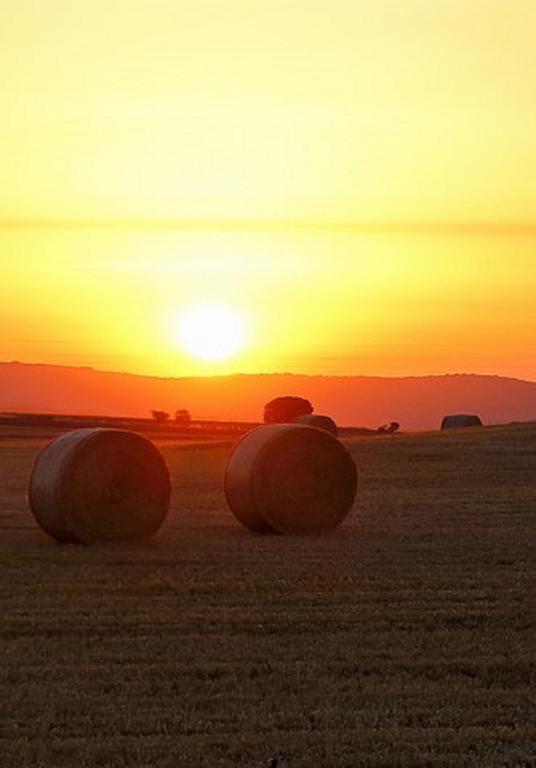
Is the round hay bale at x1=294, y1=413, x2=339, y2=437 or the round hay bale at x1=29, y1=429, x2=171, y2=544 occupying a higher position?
the round hay bale at x1=294, y1=413, x2=339, y2=437

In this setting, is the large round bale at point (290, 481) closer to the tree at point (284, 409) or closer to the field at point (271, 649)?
the field at point (271, 649)

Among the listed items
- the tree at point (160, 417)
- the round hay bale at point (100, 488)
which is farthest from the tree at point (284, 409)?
the round hay bale at point (100, 488)

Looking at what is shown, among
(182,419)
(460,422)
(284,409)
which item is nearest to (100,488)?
(284,409)

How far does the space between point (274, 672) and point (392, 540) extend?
8.74 metres

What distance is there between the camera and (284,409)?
56.4 m

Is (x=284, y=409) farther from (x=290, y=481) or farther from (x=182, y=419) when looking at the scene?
(x=290, y=481)

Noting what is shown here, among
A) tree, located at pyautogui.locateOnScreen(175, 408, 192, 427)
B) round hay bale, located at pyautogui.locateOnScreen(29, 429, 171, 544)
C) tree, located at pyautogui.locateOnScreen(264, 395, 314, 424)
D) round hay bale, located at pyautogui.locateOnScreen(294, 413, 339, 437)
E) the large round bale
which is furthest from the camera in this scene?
tree, located at pyautogui.locateOnScreen(175, 408, 192, 427)

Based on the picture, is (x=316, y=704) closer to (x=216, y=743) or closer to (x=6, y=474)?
(x=216, y=743)

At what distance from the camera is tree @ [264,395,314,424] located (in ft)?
183

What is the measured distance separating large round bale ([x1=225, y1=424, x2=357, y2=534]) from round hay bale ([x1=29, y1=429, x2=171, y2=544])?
4.96ft

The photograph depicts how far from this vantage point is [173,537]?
2005 centimetres

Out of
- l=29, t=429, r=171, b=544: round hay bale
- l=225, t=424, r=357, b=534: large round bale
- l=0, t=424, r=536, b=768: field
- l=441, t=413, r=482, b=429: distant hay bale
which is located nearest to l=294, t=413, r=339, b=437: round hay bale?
l=441, t=413, r=482, b=429: distant hay bale

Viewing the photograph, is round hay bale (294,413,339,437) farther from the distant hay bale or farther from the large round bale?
the large round bale

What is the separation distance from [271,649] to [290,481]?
957cm
